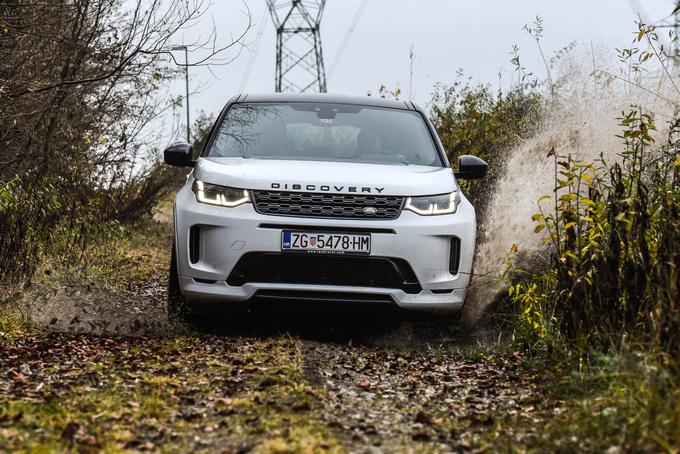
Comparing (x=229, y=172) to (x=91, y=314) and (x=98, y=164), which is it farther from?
(x=98, y=164)

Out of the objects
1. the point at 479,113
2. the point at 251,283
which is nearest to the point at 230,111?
the point at 251,283

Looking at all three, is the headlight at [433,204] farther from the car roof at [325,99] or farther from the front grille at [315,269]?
the car roof at [325,99]

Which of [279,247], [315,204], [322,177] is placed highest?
[322,177]

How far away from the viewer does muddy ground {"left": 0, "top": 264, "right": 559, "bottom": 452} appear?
402 cm

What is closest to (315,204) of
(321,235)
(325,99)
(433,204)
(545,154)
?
(321,235)

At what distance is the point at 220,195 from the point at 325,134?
4.85 feet

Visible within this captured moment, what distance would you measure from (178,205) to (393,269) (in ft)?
5.09

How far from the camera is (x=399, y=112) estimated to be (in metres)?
7.93

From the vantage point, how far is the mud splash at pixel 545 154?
770 cm

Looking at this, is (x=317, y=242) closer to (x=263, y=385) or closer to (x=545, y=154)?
(x=263, y=385)

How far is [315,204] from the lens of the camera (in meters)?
6.16

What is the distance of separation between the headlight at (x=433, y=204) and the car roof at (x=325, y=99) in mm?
1773

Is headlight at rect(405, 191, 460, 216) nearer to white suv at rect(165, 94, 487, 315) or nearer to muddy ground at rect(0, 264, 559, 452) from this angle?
white suv at rect(165, 94, 487, 315)

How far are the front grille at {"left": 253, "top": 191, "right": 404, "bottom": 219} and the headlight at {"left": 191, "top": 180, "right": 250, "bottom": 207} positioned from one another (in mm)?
92
